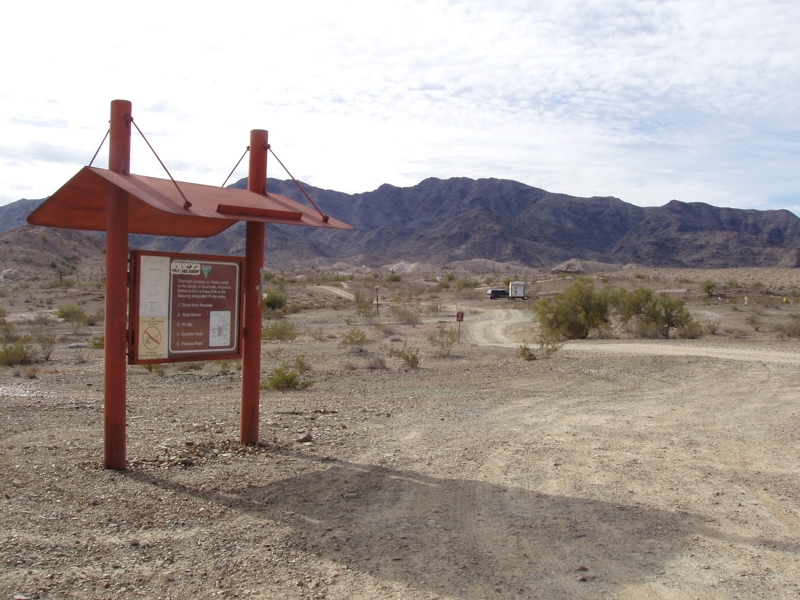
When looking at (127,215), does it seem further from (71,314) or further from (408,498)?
(71,314)

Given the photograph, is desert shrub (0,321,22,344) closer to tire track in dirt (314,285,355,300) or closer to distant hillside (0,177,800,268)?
tire track in dirt (314,285,355,300)

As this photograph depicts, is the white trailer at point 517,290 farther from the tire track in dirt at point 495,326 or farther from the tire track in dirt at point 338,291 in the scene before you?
the tire track in dirt at point 338,291

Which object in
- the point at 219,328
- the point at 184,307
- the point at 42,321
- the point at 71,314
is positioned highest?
the point at 184,307

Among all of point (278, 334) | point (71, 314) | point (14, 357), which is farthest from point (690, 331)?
point (71, 314)

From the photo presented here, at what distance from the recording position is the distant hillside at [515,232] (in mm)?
137625

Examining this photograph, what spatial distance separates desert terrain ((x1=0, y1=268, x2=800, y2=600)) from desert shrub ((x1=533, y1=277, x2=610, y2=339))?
1479 centimetres

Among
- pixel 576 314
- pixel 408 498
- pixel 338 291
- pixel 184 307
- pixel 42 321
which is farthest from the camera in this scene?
pixel 338 291

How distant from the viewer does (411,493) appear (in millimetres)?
6949

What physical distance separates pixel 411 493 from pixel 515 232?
142 metres

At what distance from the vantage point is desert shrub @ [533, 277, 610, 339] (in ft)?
97.9

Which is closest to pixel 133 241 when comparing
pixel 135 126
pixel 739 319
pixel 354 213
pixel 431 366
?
pixel 354 213

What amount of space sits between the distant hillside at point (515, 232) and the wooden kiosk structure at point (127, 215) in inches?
4731

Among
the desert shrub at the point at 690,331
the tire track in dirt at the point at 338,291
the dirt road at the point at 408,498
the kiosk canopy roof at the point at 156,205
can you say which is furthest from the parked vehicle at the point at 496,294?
the kiosk canopy roof at the point at 156,205

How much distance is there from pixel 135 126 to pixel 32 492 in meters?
3.53
